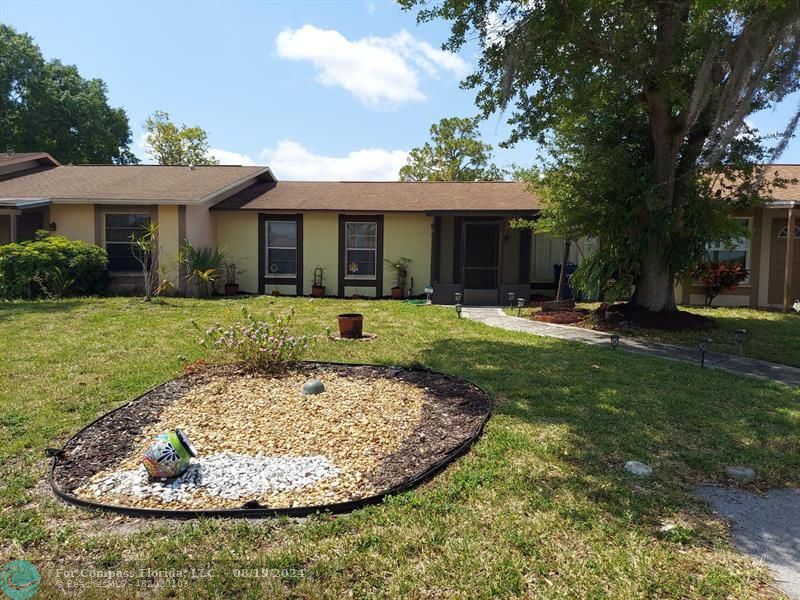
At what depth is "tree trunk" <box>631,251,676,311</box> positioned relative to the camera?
1030 centimetres

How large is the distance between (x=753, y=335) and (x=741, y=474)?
7.16 metres

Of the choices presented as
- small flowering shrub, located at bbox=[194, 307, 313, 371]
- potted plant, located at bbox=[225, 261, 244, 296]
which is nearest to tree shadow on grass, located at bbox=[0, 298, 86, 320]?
potted plant, located at bbox=[225, 261, 244, 296]

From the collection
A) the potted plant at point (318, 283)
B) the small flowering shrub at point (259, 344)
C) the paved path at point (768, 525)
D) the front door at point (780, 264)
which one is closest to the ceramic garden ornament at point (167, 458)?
the small flowering shrub at point (259, 344)

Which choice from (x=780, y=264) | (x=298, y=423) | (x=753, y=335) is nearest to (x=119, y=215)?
(x=298, y=423)

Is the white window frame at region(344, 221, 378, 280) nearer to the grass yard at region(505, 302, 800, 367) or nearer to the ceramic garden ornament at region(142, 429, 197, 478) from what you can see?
the grass yard at region(505, 302, 800, 367)

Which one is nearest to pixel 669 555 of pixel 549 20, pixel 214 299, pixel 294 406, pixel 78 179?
pixel 294 406

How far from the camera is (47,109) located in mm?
30906

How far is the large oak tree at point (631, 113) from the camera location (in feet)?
25.8

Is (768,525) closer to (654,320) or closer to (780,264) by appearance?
(654,320)

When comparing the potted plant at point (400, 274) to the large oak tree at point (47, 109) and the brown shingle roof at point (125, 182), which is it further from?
the large oak tree at point (47, 109)

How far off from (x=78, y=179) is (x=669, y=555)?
18.4m

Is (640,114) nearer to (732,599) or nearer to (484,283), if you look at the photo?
(484,283)

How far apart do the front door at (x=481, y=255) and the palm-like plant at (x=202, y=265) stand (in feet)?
22.5

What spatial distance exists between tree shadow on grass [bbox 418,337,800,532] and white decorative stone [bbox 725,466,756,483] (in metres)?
0.06
